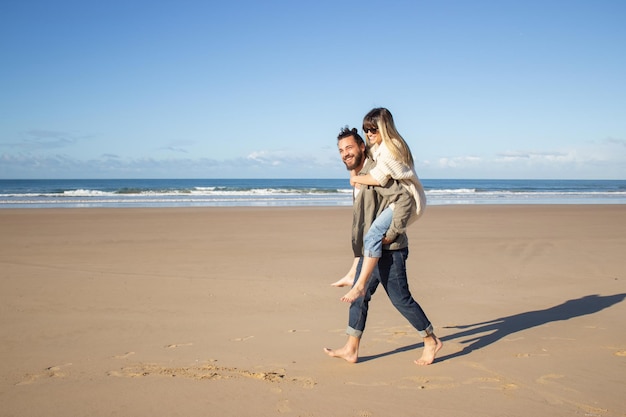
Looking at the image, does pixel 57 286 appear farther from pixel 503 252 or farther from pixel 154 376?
pixel 503 252

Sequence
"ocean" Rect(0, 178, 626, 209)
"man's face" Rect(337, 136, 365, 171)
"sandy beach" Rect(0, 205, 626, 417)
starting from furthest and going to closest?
"ocean" Rect(0, 178, 626, 209) < "man's face" Rect(337, 136, 365, 171) < "sandy beach" Rect(0, 205, 626, 417)

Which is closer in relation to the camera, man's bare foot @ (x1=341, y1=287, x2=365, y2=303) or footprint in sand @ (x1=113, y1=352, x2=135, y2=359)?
man's bare foot @ (x1=341, y1=287, x2=365, y2=303)

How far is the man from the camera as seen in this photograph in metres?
3.49

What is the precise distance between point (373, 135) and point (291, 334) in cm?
197

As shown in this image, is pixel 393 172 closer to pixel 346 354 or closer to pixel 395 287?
pixel 395 287

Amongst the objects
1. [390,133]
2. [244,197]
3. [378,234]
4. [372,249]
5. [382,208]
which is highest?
[390,133]

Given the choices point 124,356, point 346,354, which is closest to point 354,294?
point 346,354

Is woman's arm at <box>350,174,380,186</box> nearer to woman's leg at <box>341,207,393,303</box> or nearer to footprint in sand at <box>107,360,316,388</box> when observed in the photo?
woman's leg at <box>341,207,393,303</box>

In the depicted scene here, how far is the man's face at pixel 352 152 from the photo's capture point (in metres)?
3.62

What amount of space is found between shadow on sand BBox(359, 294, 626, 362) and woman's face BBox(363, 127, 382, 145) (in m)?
1.66

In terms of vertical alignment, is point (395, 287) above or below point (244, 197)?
below

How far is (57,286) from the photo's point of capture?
6012 millimetres

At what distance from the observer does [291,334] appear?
14.5 feet

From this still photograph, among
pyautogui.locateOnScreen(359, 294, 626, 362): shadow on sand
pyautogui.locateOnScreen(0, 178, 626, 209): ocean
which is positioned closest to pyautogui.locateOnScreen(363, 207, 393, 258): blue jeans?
pyautogui.locateOnScreen(359, 294, 626, 362): shadow on sand
